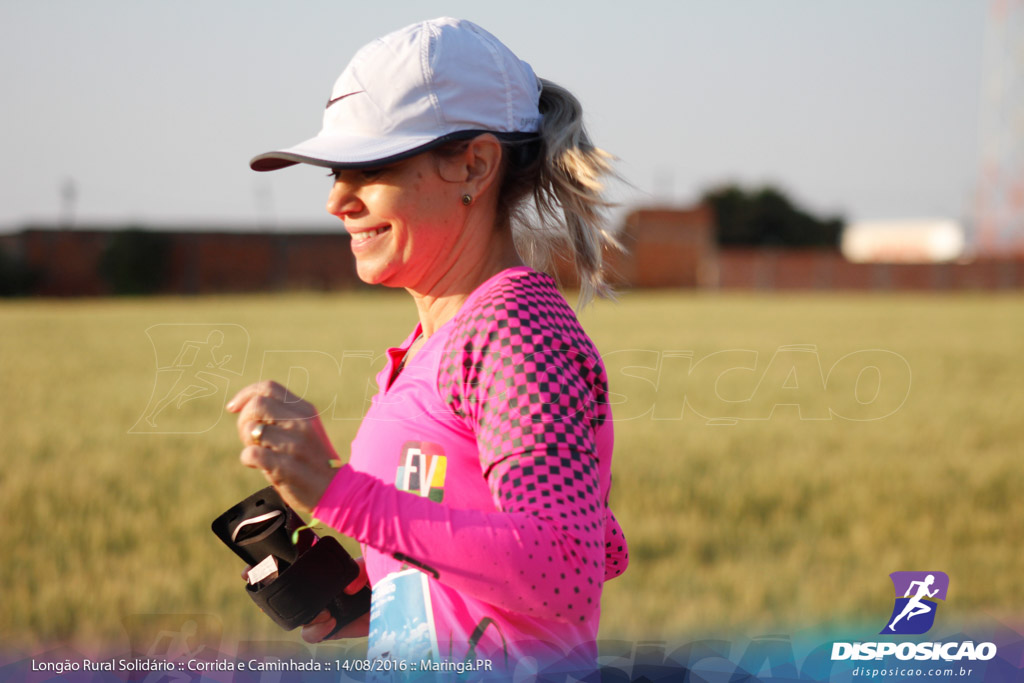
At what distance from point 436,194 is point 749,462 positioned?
6.24 meters

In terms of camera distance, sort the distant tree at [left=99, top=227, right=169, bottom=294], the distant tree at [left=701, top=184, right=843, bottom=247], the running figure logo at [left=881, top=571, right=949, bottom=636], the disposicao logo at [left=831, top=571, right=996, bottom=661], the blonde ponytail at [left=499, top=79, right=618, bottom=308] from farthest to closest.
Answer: the distant tree at [left=701, top=184, right=843, bottom=247], the distant tree at [left=99, top=227, right=169, bottom=294], the running figure logo at [left=881, top=571, right=949, bottom=636], the disposicao logo at [left=831, top=571, right=996, bottom=661], the blonde ponytail at [left=499, top=79, right=618, bottom=308]

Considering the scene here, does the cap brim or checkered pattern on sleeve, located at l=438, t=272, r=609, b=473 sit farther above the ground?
the cap brim

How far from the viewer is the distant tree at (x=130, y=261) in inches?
1540

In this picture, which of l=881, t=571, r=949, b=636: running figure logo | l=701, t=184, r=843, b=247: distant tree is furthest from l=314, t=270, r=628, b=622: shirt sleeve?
l=701, t=184, r=843, b=247: distant tree

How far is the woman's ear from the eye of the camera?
1.44 m

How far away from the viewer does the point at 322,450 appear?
1.18m

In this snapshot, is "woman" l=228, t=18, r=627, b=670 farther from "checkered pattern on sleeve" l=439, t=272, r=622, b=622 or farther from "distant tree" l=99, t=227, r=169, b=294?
"distant tree" l=99, t=227, r=169, b=294

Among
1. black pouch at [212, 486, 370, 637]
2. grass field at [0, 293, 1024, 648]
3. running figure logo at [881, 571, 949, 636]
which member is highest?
black pouch at [212, 486, 370, 637]

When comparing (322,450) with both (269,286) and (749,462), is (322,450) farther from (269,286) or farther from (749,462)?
(269,286)

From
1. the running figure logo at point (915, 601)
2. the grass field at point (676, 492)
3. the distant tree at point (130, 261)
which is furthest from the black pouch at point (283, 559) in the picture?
the distant tree at point (130, 261)

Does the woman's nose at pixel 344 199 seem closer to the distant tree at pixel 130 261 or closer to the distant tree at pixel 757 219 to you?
the distant tree at pixel 130 261

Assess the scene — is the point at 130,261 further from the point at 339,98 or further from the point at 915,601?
the point at 339,98

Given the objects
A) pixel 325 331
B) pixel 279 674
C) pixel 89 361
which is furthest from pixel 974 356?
pixel 279 674

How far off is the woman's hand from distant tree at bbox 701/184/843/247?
60495mm
